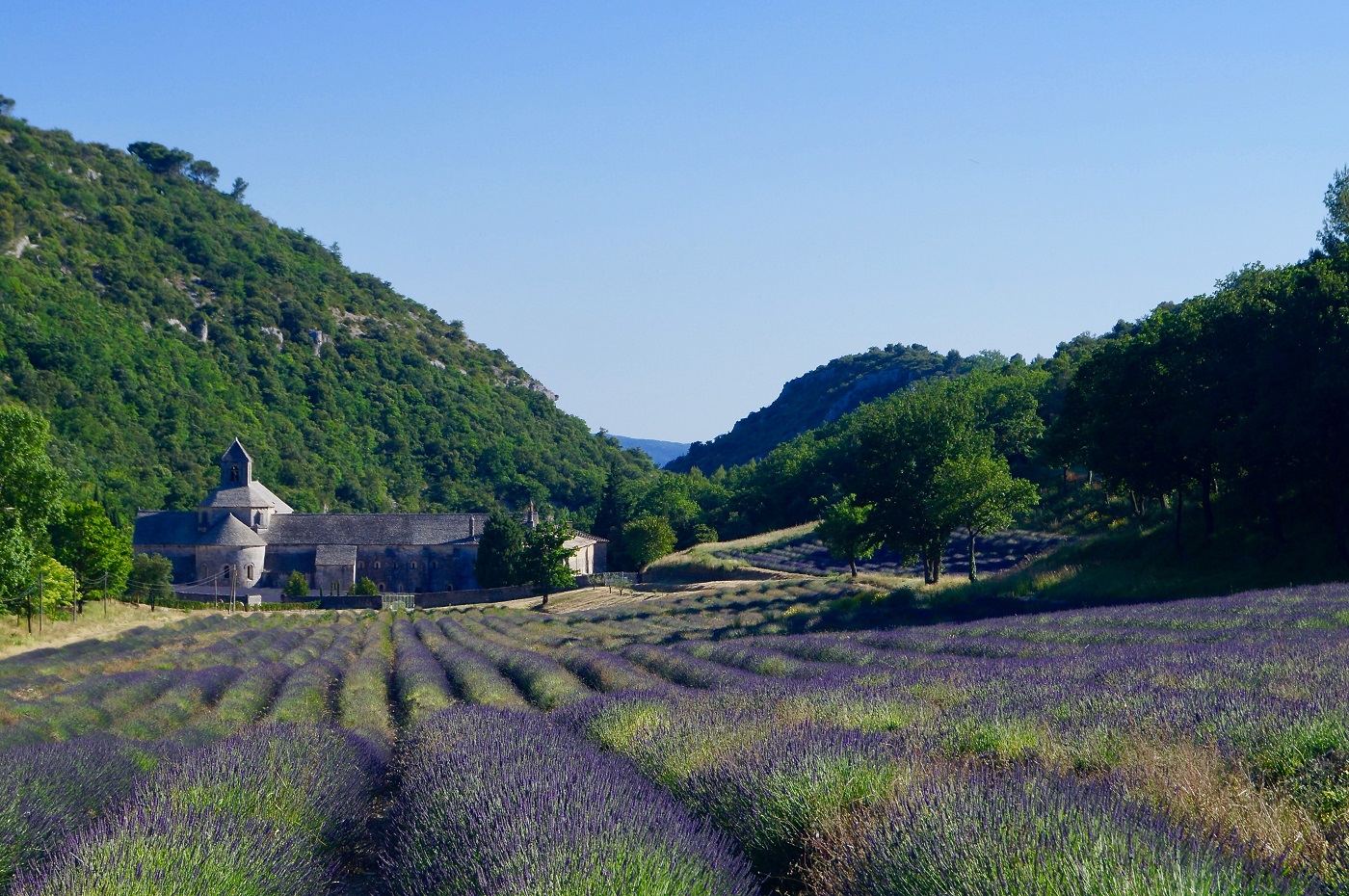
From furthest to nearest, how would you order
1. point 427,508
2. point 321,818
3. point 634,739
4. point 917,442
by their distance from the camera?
1. point 427,508
2. point 917,442
3. point 634,739
4. point 321,818

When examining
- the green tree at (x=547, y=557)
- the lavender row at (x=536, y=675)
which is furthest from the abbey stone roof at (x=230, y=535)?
the lavender row at (x=536, y=675)

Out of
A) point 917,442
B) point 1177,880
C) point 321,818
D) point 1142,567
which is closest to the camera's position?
point 1177,880

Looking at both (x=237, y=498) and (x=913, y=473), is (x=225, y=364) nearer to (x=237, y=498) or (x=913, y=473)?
(x=237, y=498)

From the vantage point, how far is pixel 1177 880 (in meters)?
2.76

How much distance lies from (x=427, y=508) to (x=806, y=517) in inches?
1721

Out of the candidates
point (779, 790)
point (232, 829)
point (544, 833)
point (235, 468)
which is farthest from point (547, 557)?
point (544, 833)

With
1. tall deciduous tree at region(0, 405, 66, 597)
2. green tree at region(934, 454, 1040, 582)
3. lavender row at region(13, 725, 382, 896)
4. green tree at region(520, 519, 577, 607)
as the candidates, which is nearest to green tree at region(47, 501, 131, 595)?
tall deciduous tree at region(0, 405, 66, 597)

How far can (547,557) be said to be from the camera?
175 ft

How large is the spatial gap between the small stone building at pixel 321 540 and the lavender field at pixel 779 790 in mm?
58683

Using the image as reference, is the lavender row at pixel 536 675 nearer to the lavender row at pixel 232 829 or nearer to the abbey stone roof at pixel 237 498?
the lavender row at pixel 232 829

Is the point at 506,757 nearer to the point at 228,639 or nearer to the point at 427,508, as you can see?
the point at 228,639

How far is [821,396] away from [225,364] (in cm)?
8893

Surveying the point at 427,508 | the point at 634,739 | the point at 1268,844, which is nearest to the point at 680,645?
the point at 634,739

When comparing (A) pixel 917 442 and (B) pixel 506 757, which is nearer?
(B) pixel 506 757
